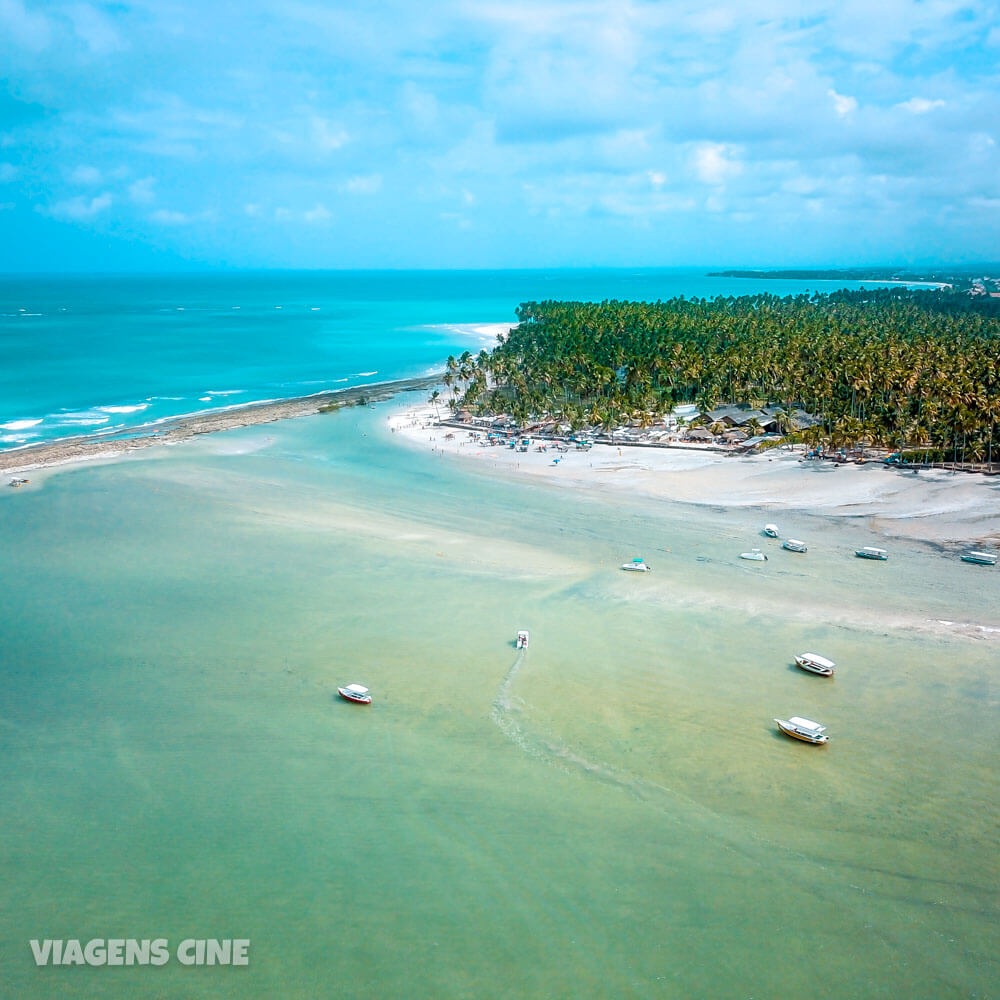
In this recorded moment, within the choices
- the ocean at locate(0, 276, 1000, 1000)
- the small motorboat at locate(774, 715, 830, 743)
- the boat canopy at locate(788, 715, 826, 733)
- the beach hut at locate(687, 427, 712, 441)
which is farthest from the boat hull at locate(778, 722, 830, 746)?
the beach hut at locate(687, 427, 712, 441)

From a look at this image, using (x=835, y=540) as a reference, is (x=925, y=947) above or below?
below

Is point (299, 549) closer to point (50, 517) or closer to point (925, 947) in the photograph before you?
point (50, 517)

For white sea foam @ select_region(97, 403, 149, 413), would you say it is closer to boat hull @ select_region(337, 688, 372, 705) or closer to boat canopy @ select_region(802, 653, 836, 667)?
boat hull @ select_region(337, 688, 372, 705)

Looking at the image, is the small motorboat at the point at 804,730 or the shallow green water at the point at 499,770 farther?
the small motorboat at the point at 804,730

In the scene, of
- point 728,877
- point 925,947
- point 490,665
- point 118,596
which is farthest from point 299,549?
point 925,947

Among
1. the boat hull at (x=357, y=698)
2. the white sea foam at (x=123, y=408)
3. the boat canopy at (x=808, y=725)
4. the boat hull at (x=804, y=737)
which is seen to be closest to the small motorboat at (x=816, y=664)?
the boat canopy at (x=808, y=725)

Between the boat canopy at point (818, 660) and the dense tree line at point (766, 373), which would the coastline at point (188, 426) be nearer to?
the dense tree line at point (766, 373)
